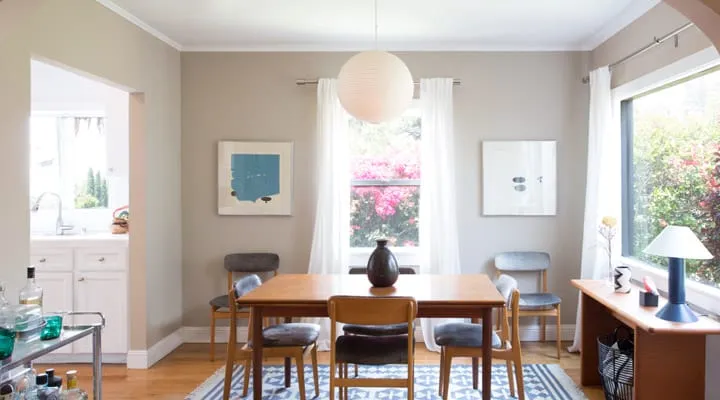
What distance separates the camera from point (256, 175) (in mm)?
4328

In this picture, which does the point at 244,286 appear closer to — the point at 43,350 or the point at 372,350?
the point at 372,350

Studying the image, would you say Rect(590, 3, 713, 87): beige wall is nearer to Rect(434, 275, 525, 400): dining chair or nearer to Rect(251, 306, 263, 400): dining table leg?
Rect(434, 275, 525, 400): dining chair

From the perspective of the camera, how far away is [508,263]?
13.6 feet

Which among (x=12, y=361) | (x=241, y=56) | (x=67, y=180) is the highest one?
(x=241, y=56)

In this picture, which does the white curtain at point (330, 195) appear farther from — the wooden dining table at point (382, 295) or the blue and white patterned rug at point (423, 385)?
the wooden dining table at point (382, 295)

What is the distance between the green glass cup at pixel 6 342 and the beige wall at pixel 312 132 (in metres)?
2.55

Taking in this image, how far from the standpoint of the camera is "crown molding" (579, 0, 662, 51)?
326 centimetres

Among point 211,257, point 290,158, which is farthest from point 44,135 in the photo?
point 290,158

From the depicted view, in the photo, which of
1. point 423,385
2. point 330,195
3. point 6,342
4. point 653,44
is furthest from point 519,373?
point 6,342

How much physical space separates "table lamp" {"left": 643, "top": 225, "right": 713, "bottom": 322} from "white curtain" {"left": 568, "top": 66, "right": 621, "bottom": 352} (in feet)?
3.75

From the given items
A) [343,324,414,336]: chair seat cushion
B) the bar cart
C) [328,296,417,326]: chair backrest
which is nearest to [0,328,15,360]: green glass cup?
the bar cart

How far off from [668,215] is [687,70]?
0.91 m

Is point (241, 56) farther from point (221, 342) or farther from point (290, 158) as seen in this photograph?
point (221, 342)

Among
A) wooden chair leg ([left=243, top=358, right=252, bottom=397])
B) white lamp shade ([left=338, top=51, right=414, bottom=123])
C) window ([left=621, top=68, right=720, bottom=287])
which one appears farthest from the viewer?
wooden chair leg ([left=243, top=358, right=252, bottom=397])
